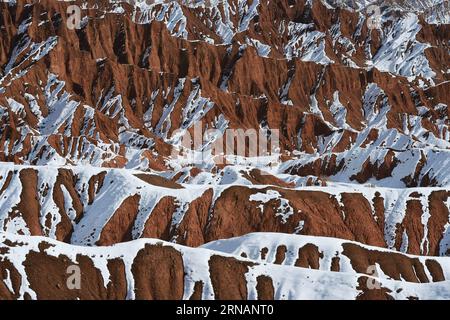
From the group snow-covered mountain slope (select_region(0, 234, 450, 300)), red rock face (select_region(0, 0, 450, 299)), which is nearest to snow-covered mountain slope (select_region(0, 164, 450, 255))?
red rock face (select_region(0, 0, 450, 299))

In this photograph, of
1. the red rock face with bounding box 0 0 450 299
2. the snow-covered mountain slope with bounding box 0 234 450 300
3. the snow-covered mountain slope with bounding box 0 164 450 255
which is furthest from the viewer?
the snow-covered mountain slope with bounding box 0 164 450 255

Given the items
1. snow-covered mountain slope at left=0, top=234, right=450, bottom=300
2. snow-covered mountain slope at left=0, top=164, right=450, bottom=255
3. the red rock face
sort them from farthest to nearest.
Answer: snow-covered mountain slope at left=0, top=164, right=450, bottom=255, the red rock face, snow-covered mountain slope at left=0, top=234, right=450, bottom=300

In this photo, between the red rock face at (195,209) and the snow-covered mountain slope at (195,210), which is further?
the snow-covered mountain slope at (195,210)

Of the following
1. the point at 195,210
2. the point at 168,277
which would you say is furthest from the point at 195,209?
the point at 168,277

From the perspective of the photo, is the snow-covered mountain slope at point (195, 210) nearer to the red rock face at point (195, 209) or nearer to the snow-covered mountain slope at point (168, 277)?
the red rock face at point (195, 209)

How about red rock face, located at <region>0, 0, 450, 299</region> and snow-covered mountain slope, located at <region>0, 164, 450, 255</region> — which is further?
snow-covered mountain slope, located at <region>0, 164, 450, 255</region>

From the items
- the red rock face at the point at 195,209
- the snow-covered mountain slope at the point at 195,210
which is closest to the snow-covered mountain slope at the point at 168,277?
the red rock face at the point at 195,209

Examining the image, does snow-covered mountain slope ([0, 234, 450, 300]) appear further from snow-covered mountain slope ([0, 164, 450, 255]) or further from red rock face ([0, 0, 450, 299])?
snow-covered mountain slope ([0, 164, 450, 255])

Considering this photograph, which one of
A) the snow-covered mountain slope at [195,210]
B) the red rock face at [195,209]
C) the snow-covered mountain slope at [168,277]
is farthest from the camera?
the snow-covered mountain slope at [195,210]
